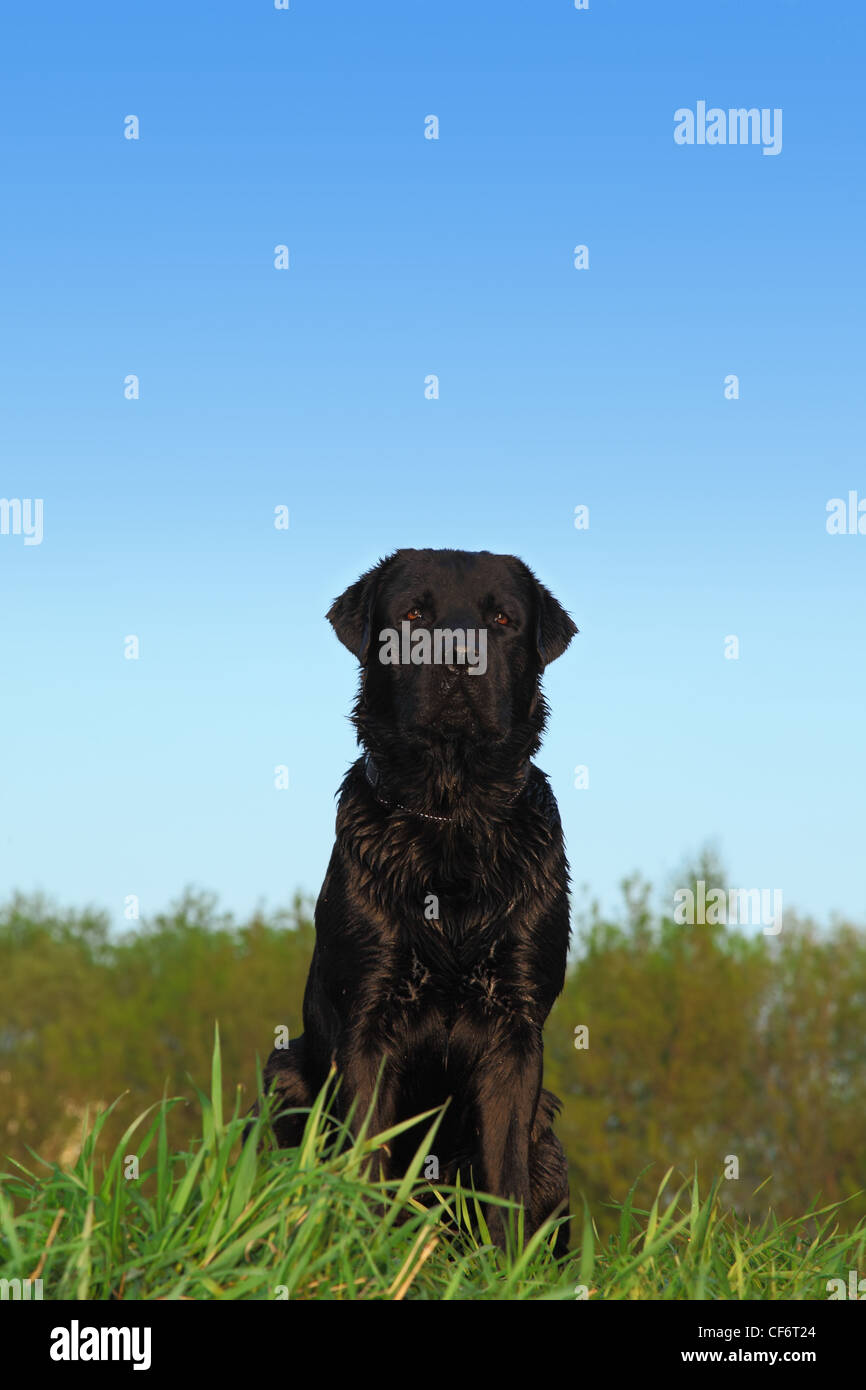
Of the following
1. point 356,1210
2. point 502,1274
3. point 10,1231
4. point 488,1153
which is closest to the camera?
point 10,1231

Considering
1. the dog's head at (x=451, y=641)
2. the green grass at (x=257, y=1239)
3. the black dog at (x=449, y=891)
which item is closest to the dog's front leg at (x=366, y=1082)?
the black dog at (x=449, y=891)

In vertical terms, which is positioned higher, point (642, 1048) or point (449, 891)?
point (449, 891)

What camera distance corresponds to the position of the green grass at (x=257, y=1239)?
12.6 feet

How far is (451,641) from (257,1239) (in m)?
3.11

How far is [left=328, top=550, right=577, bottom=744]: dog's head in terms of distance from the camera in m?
6.38

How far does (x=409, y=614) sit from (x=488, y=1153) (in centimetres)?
267

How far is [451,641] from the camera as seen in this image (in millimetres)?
6328

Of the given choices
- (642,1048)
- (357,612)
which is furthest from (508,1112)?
(642,1048)

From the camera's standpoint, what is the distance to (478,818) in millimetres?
6512

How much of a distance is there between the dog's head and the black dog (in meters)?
0.01

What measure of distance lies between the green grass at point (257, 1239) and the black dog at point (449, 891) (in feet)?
3.56

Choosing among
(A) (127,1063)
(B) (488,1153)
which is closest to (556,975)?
(B) (488,1153)

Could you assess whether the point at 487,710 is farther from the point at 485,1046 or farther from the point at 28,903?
the point at 28,903

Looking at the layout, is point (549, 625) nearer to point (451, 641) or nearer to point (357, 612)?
point (451, 641)
